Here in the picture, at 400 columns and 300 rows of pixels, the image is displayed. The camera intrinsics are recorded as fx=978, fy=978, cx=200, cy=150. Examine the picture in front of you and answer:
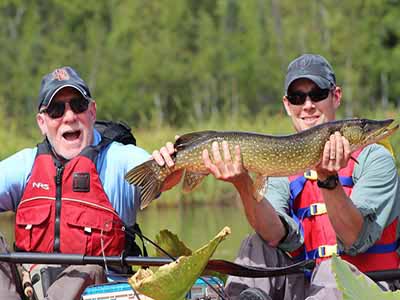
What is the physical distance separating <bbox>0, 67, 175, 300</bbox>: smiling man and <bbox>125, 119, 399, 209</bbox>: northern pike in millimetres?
422

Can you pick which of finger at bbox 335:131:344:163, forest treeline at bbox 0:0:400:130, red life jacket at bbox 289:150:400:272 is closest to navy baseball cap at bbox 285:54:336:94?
red life jacket at bbox 289:150:400:272

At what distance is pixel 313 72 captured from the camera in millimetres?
4461

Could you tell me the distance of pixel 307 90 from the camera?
4.48m

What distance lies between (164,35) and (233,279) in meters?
31.1

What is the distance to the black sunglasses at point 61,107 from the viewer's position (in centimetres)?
466

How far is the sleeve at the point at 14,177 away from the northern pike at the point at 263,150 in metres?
0.80

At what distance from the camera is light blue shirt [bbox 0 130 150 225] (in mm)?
4645

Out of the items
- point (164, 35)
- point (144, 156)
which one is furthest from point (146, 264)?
point (164, 35)

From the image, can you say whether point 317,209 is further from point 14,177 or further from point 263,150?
point 14,177

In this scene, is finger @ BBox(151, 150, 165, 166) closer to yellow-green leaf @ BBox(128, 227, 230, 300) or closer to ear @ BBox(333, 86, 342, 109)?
yellow-green leaf @ BBox(128, 227, 230, 300)

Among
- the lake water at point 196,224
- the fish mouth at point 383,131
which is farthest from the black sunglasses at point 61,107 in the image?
the lake water at point 196,224

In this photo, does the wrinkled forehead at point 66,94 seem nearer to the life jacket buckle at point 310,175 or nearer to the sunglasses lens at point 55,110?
the sunglasses lens at point 55,110

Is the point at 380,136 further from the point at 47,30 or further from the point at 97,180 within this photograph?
the point at 47,30

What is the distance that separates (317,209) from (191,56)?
104 ft
